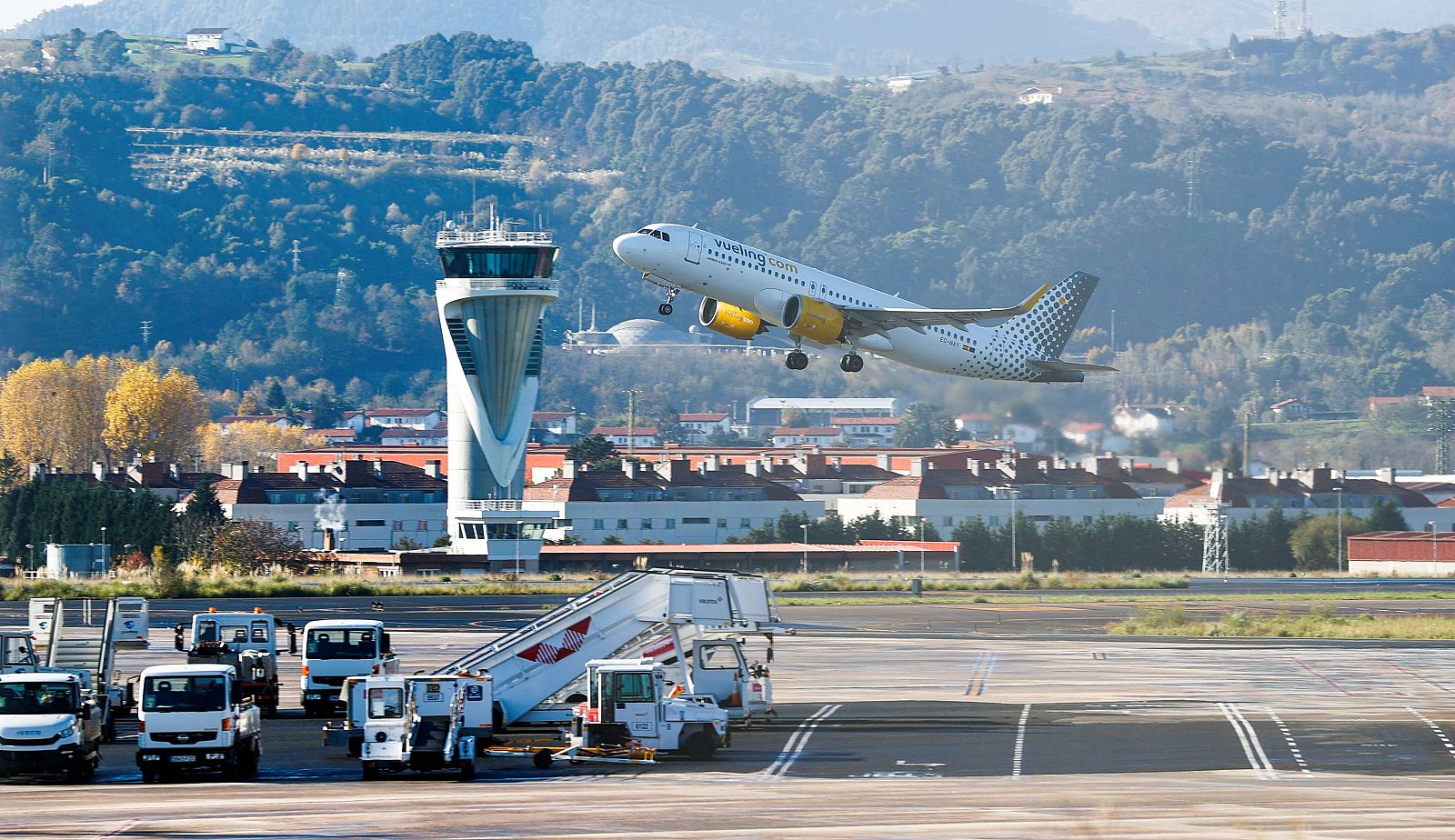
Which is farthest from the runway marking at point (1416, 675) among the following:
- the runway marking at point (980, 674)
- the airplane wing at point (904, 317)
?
the airplane wing at point (904, 317)

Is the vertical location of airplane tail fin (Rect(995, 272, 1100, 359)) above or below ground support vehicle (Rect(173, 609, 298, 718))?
above

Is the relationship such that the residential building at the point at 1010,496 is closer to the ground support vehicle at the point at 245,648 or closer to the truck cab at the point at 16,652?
the ground support vehicle at the point at 245,648

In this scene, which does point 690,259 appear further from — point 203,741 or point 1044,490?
point 1044,490

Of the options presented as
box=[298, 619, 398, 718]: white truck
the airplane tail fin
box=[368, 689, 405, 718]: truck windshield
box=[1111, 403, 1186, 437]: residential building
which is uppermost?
the airplane tail fin

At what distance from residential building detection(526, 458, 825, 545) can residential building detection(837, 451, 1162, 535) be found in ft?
36.4

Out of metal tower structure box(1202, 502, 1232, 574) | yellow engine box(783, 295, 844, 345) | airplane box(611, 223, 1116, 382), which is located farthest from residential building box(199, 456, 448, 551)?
yellow engine box(783, 295, 844, 345)

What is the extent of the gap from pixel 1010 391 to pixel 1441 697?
39.7 m

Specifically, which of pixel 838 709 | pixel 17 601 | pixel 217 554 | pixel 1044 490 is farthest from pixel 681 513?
pixel 838 709

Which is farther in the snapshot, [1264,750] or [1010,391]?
[1010,391]

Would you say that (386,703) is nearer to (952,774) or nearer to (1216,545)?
(952,774)

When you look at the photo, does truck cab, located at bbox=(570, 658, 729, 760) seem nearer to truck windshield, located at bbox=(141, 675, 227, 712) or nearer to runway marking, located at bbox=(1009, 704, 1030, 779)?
runway marking, located at bbox=(1009, 704, 1030, 779)

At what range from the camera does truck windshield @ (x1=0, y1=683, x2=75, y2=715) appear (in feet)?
164

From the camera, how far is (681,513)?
564ft

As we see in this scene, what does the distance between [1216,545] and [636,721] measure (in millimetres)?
102856
